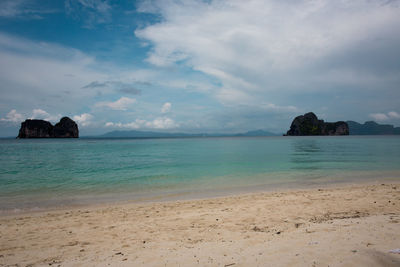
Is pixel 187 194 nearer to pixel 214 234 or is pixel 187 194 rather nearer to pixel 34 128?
pixel 214 234

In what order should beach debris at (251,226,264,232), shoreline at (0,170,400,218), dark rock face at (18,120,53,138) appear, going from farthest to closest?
dark rock face at (18,120,53,138)
shoreline at (0,170,400,218)
beach debris at (251,226,264,232)

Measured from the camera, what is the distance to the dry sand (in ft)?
18.0

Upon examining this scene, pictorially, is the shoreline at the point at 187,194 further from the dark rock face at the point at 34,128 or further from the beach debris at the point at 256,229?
the dark rock face at the point at 34,128

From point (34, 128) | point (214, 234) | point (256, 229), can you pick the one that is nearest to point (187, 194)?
point (214, 234)

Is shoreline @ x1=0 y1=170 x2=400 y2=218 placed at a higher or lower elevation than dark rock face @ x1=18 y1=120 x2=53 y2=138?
lower

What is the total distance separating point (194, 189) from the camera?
680 inches

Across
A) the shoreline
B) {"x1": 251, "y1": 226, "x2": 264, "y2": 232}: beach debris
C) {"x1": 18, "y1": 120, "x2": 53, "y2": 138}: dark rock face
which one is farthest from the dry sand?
{"x1": 18, "y1": 120, "x2": 53, "y2": 138}: dark rock face

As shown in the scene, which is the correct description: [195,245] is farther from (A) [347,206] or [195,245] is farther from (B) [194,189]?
(B) [194,189]

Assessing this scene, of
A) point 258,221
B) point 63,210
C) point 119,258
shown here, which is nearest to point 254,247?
point 258,221

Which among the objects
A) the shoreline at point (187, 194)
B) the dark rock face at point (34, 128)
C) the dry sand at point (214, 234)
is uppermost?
the dark rock face at point (34, 128)

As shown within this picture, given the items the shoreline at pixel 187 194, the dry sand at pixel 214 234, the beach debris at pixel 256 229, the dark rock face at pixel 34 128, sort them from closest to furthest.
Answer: the dry sand at pixel 214 234
the beach debris at pixel 256 229
the shoreline at pixel 187 194
the dark rock face at pixel 34 128

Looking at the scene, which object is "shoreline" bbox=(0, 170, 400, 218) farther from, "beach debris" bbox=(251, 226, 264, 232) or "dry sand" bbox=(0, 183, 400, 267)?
"beach debris" bbox=(251, 226, 264, 232)

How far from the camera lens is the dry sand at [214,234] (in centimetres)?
547

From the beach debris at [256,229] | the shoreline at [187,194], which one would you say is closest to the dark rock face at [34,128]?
the shoreline at [187,194]
